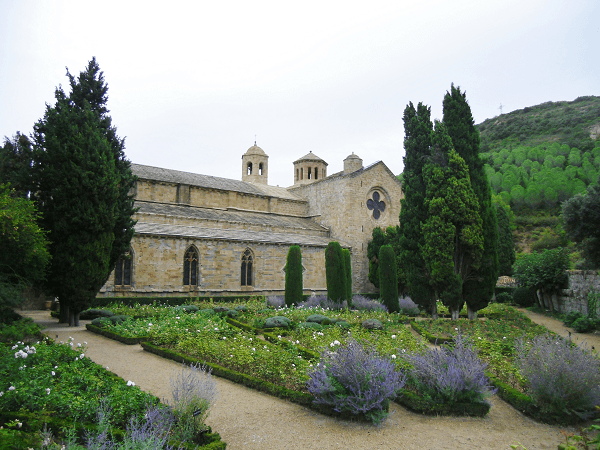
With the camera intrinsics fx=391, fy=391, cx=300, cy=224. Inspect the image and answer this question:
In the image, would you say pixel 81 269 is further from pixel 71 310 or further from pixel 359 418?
pixel 359 418

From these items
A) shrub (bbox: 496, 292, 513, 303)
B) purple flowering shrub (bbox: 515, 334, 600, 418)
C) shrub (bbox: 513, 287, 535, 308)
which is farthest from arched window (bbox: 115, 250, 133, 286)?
shrub (bbox: 496, 292, 513, 303)

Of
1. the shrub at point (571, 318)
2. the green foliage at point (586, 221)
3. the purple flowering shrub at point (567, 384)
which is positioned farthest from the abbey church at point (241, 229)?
the purple flowering shrub at point (567, 384)

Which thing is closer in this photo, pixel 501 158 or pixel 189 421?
pixel 189 421

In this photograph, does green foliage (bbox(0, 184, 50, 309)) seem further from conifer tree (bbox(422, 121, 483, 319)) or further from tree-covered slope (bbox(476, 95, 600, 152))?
tree-covered slope (bbox(476, 95, 600, 152))

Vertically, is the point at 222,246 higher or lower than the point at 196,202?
lower

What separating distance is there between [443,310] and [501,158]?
182 ft

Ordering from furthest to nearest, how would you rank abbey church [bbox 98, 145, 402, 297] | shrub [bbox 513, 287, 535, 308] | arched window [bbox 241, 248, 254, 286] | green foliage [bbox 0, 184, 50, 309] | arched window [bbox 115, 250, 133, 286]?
arched window [bbox 241, 248, 254, 286], shrub [bbox 513, 287, 535, 308], abbey church [bbox 98, 145, 402, 297], arched window [bbox 115, 250, 133, 286], green foliage [bbox 0, 184, 50, 309]

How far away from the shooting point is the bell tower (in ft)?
121

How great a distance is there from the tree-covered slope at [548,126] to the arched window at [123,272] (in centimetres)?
6877

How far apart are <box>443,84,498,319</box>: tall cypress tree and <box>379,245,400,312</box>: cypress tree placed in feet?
12.1

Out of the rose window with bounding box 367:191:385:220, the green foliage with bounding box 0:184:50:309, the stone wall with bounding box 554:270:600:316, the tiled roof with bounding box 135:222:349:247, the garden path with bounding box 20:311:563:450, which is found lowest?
the garden path with bounding box 20:311:563:450

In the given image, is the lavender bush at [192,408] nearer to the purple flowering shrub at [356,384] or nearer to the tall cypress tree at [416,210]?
the purple flowering shrub at [356,384]

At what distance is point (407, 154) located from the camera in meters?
16.1

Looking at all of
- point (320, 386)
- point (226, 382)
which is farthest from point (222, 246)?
point (320, 386)
